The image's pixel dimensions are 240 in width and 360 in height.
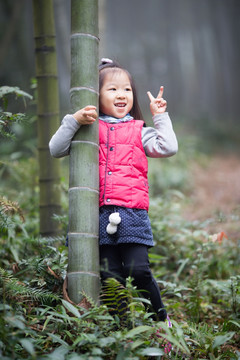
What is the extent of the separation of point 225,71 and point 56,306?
18.9 metres

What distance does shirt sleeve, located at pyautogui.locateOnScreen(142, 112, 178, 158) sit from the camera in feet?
7.48

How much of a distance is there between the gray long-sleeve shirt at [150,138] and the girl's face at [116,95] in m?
0.20

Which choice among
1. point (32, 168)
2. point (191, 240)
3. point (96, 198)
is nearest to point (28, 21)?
point (32, 168)

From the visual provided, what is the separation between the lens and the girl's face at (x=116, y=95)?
240 cm

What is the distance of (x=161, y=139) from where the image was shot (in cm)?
230

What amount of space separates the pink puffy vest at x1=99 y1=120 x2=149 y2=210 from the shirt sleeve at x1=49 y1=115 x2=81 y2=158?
26 centimetres

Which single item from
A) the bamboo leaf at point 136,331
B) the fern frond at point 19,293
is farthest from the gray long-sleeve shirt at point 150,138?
the bamboo leaf at point 136,331

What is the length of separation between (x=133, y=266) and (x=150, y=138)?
816 mm

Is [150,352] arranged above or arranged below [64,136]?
below

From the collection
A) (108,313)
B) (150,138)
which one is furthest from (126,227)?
(150,138)

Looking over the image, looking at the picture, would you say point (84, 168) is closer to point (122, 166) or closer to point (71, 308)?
point (122, 166)

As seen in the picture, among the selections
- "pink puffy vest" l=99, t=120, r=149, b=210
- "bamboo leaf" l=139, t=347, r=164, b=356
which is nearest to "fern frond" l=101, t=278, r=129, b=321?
"bamboo leaf" l=139, t=347, r=164, b=356

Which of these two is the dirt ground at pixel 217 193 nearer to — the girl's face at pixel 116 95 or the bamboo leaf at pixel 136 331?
the girl's face at pixel 116 95

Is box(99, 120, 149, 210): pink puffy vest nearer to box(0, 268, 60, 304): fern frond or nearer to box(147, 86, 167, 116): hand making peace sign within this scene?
box(147, 86, 167, 116): hand making peace sign
